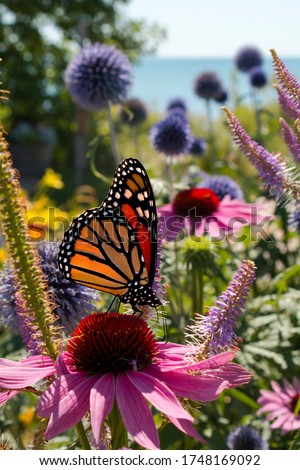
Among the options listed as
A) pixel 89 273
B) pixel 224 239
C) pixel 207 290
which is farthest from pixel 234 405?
pixel 89 273

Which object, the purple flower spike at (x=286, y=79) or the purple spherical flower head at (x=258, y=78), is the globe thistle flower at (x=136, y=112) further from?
the purple flower spike at (x=286, y=79)

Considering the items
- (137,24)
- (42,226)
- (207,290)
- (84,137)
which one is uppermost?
(137,24)

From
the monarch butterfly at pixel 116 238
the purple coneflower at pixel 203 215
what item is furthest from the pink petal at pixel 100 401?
the purple coneflower at pixel 203 215

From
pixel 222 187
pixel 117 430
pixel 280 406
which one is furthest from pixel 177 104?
pixel 117 430

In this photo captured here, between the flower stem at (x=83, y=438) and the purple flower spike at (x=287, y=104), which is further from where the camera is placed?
the purple flower spike at (x=287, y=104)

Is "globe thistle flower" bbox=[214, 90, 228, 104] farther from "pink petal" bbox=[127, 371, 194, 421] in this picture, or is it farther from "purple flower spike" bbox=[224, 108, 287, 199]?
"pink petal" bbox=[127, 371, 194, 421]

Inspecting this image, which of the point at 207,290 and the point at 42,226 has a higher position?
the point at 42,226

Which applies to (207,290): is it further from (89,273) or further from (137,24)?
(137,24)
